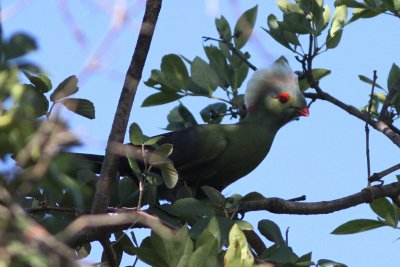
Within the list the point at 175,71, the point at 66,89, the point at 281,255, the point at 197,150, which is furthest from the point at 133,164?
the point at 197,150

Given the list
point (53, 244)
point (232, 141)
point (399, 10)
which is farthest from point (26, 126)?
point (232, 141)

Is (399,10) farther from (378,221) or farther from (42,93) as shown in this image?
(42,93)

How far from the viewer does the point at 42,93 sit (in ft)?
10.0

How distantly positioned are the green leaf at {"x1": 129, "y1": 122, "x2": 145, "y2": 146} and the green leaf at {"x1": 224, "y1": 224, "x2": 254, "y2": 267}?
610 mm

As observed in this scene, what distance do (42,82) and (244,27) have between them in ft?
3.99

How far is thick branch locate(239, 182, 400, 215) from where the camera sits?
10.6ft

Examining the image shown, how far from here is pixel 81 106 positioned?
299cm

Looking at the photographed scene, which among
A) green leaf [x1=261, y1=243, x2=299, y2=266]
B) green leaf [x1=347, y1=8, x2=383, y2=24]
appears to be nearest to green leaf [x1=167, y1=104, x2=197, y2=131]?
green leaf [x1=347, y1=8, x2=383, y2=24]

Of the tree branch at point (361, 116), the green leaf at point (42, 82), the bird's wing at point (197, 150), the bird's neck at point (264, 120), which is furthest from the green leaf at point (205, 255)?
the bird's neck at point (264, 120)

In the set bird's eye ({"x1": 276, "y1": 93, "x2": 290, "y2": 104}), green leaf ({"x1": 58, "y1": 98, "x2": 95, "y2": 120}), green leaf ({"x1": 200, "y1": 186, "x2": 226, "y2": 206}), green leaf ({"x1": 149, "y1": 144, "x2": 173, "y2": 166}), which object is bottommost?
green leaf ({"x1": 200, "y1": 186, "x2": 226, "y2": 206})

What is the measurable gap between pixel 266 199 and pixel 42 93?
100 cm

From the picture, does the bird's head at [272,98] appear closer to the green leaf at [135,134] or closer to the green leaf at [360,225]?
the green leaf at [360,225]

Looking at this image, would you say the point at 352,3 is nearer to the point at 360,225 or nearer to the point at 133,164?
the point at 360,225

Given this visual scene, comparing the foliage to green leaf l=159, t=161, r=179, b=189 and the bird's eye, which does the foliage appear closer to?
green leaf l=159, t=161, r=179, b=189
